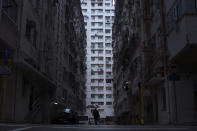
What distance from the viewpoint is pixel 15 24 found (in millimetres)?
24094

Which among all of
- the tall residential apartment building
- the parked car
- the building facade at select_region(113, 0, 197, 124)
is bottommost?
Answer: the parked car

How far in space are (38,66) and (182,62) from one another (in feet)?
47.7

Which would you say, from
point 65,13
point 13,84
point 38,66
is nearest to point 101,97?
point 65,13

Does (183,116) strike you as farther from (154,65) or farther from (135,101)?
(135,101)

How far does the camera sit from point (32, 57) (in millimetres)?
28875

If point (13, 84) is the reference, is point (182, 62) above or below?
above

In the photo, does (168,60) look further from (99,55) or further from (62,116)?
(99,55)

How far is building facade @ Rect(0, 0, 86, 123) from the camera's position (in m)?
22.3

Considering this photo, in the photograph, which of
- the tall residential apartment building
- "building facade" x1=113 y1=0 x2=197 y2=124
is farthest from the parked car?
the tall residential apartment building

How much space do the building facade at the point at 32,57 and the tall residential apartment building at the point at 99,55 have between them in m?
46.8

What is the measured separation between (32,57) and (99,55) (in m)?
72.4

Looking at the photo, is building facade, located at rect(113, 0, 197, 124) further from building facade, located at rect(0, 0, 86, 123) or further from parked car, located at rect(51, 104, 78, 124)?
building facade, located at rect(0, 0, 86, 123)

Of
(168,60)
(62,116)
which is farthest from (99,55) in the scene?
(168,60)

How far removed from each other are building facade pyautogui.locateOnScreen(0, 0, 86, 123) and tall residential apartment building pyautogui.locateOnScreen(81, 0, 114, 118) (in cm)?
4682
